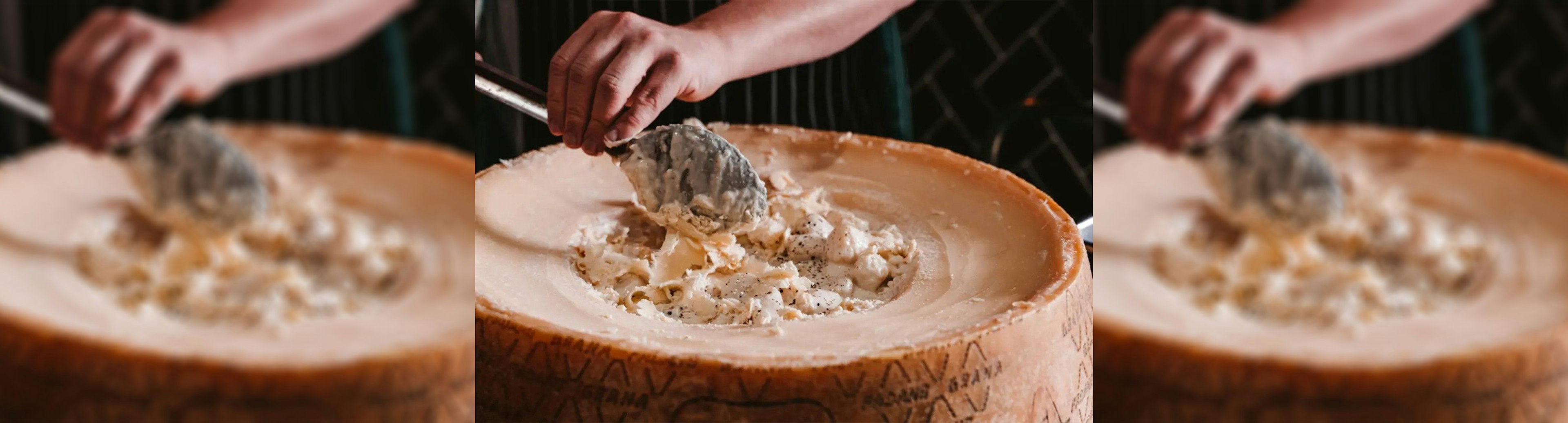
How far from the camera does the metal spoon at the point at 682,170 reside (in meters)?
0.54

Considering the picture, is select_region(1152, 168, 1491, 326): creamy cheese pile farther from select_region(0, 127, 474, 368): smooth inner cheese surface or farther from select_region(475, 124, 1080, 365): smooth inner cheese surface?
select_region(0, 127, 474, 368): smooth inner cheese surface

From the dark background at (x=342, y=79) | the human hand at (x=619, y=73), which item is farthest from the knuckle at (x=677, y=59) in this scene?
the dark background at (x=342, y=79)

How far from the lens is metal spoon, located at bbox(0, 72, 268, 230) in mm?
317

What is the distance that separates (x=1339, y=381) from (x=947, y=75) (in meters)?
0.21

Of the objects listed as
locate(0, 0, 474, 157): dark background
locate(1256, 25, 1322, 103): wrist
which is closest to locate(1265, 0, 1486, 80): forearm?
locate(1256, 25, 1322, 103): wrist

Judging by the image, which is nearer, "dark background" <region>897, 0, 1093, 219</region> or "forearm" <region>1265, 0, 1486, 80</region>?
"forearm" <region>1265, 0, 1486, 80</region>

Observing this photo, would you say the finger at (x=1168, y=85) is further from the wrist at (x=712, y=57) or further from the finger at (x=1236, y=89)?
the wrist at (x=712, y=57)

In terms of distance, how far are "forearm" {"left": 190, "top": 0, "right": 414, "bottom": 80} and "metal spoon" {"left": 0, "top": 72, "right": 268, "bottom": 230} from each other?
0.07 feet

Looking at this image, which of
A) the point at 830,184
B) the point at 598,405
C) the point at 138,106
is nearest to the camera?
the point at 138,106

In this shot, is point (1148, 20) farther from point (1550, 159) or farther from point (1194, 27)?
point (1550, 159)

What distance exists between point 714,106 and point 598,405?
16cm

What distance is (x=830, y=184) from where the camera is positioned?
0.64 m

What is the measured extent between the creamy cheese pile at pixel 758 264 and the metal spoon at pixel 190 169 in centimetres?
23

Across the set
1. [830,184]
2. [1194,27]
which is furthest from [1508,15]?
[830,184]
